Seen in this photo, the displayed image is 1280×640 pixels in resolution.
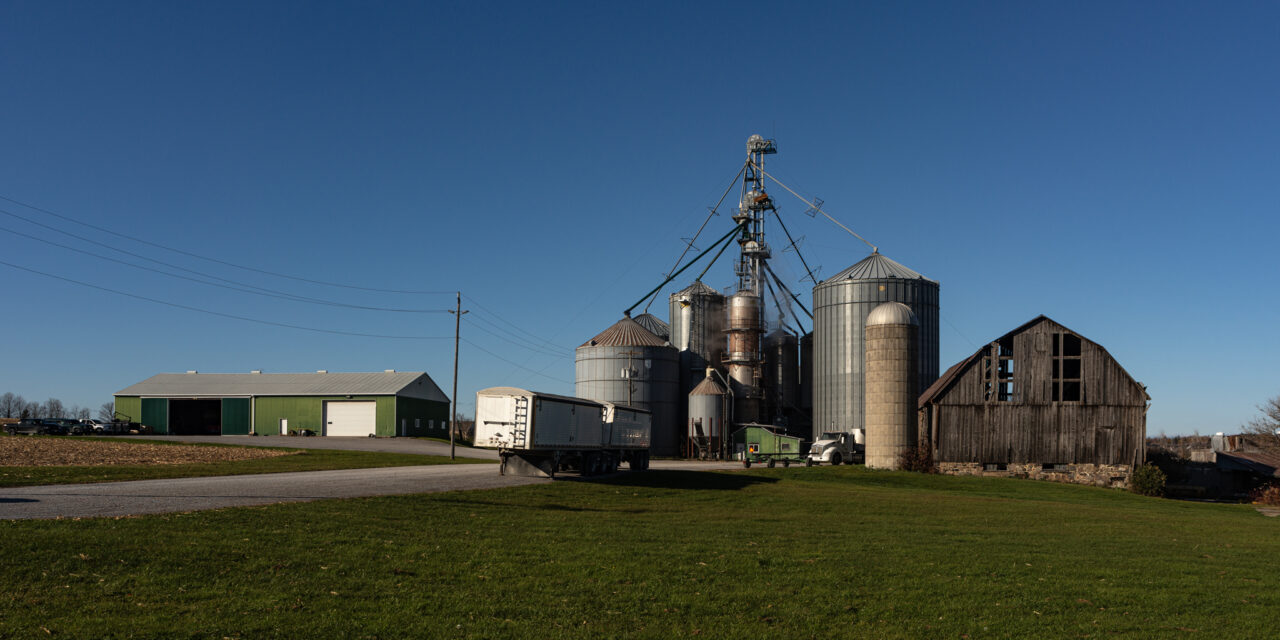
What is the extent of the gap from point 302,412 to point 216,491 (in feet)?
207

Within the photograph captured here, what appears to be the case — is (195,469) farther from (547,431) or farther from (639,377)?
(639,377)

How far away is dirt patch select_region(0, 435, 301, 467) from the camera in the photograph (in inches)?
1613

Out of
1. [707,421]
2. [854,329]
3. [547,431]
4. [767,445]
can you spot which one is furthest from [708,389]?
[547,431]

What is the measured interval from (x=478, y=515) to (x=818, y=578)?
11025 mm

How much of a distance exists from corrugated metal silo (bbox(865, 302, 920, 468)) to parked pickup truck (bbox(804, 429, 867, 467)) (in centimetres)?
357

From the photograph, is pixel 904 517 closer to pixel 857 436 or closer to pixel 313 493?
pixel 313 493

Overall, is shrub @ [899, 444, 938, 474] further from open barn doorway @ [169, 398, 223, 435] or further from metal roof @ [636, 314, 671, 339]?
open barn doorway @ [169, 398, 223, 435]

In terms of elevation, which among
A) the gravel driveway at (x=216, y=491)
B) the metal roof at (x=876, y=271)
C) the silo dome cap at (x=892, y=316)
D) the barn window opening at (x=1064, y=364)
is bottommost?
the gravel driveway at (x=216, y=491)

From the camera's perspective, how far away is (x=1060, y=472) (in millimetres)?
57531

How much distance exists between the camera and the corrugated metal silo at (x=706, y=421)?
2928 inches

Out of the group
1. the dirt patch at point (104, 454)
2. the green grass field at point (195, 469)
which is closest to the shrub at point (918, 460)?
the green grass field at point (195, 469)

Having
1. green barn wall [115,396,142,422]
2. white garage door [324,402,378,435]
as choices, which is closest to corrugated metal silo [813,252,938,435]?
white garage door [324,402,378,435]

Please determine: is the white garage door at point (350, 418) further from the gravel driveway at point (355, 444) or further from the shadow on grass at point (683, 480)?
the shadow on grass at point (683, 480)

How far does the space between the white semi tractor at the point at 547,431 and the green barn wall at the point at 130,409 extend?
6639cm
